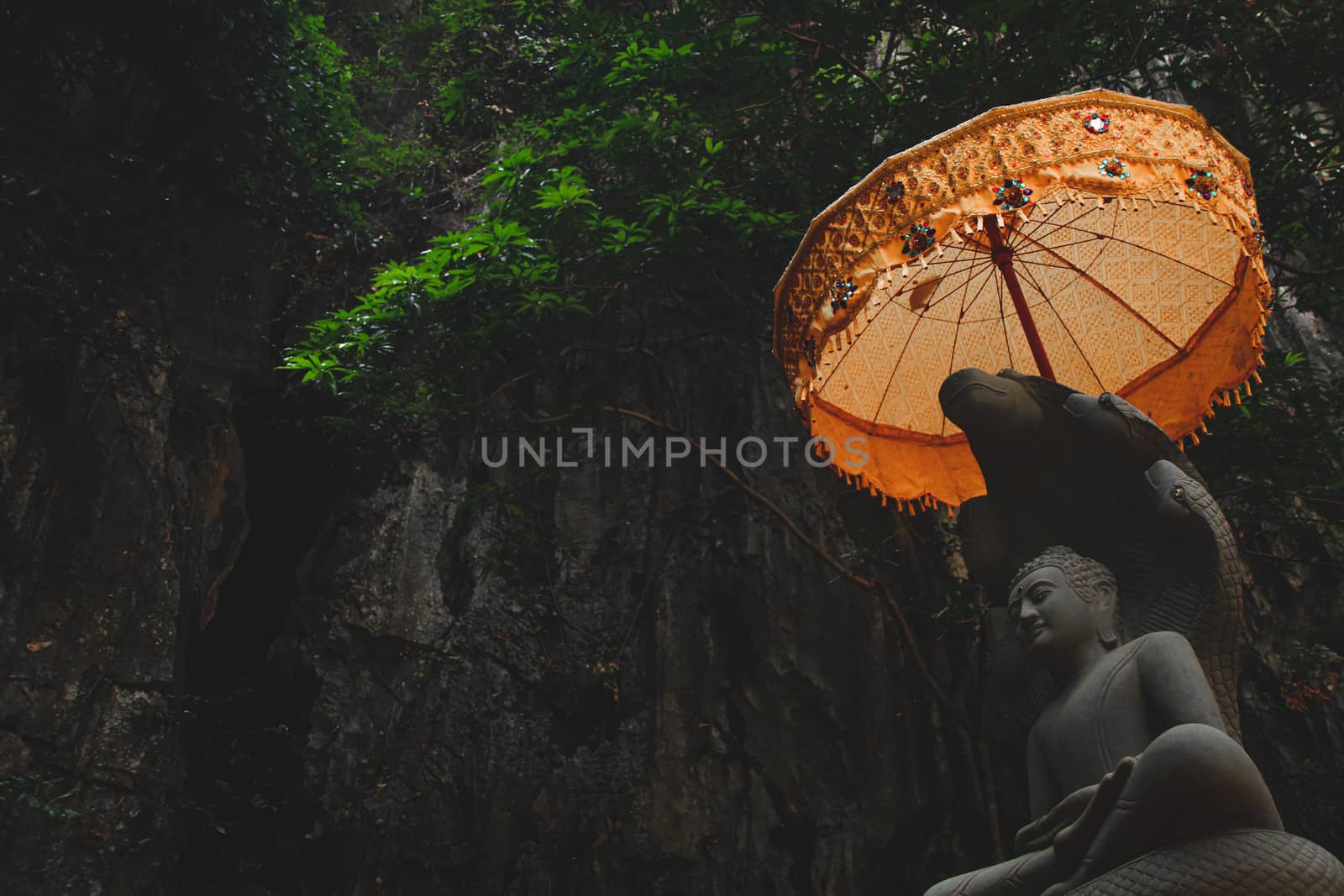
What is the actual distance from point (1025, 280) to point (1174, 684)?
181 centimetres

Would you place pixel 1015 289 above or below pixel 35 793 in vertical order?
above

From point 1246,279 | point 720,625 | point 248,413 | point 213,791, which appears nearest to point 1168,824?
point 1246,279

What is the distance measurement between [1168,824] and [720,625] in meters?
4.31

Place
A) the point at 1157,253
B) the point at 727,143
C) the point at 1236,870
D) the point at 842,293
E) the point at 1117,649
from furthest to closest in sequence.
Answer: the point at 727,143
the point at 1157,253
the point at 842,293
the point at 1117,649
the point at 1236,870

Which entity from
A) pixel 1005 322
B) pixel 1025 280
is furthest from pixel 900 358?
pixel 1025 280

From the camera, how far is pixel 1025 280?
3609 mm

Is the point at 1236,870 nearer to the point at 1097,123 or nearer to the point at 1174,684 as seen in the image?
the point at 1174,684

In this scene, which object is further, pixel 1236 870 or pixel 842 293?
pixel 842 293

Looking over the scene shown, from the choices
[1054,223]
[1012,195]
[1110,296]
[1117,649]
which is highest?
[1054,223]

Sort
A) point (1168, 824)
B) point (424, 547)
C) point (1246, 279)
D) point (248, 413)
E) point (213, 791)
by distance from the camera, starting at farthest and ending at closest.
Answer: point (248, 413), point (424, 547), point (213, 791), point (1246, 279), point (1168, 824)

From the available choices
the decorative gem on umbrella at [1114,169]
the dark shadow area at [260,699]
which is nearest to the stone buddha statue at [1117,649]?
the decorative gem on umbrella at [1114,169]

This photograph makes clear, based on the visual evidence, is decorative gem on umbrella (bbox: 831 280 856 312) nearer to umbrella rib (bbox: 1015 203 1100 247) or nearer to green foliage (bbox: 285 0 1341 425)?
umbrella rib (bbox: 1015 203 1100 247)

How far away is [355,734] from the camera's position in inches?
241

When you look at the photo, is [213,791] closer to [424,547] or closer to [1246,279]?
[424,547]
